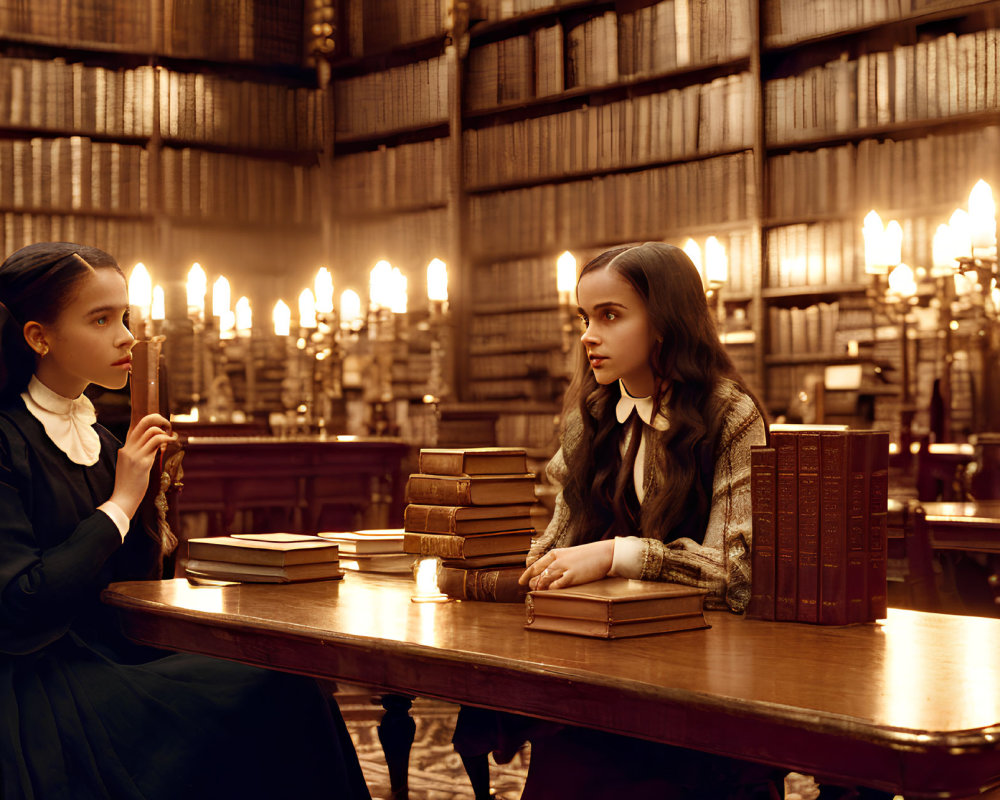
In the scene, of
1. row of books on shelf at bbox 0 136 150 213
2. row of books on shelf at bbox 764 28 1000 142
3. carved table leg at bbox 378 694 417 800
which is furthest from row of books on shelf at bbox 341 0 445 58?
carved table leg at bbox 378 694 417 800

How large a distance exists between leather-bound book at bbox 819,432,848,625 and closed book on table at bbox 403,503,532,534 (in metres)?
0.48

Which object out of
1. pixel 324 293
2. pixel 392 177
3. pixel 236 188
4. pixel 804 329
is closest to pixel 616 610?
pixel 324 293

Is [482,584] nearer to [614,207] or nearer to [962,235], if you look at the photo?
[962,235]

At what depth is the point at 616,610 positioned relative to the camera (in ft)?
4.33

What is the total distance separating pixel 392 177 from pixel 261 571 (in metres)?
5.74

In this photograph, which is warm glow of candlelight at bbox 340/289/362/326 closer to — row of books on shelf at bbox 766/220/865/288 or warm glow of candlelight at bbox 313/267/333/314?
warm glow of candlelight at bbox 313/267/333/314

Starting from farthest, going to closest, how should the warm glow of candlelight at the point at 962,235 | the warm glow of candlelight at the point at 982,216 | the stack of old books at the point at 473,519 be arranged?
1. the warm glow of candlelight at the point at 962,235
2. the warm glow of candlelight at the point at 982,216
3. the stack of old books at the point at 473,519

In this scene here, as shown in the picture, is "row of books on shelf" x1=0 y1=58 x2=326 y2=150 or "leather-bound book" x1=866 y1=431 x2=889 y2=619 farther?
"row of books on shelf" x1=0 y1=58 x2=326 y2=150

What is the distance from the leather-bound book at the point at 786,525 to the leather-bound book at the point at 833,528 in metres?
0.03

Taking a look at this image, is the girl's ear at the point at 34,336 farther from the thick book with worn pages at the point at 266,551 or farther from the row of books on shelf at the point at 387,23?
the row of books on shelf at the point at 387,23

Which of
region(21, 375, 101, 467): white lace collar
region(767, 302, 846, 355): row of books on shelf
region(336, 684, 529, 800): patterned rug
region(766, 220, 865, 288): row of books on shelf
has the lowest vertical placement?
region(336, 684, 529, 800): patterned rug

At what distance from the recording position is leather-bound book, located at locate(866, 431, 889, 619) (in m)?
1.42

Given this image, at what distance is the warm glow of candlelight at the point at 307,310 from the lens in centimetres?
468

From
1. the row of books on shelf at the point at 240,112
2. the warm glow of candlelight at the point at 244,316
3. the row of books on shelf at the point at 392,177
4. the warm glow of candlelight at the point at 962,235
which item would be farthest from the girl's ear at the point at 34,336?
the row of books on shelf at the point at 240,112
